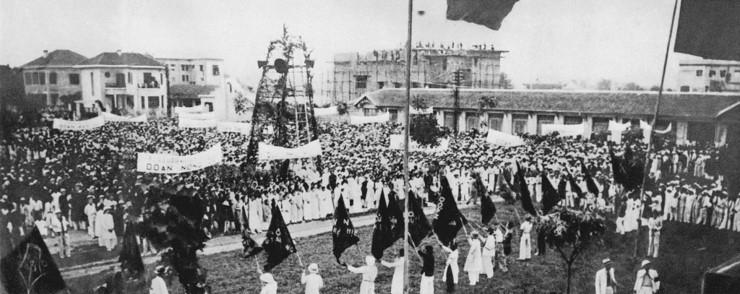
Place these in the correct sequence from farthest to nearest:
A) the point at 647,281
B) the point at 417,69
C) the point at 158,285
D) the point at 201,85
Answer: the point at 417,69 < the point at 201,85 < the point at 647,281 < the point at 158,285

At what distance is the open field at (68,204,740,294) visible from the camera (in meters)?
6.79

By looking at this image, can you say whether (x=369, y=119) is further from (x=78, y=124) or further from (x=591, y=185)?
(x=78, y=124)

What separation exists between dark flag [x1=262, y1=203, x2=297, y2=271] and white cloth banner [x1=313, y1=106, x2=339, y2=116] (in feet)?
5.35

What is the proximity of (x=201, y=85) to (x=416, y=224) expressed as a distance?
10.3 feet

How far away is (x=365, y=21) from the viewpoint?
692cm

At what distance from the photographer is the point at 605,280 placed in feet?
22.0

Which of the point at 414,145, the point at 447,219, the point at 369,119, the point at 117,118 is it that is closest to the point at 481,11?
the point at 414,145

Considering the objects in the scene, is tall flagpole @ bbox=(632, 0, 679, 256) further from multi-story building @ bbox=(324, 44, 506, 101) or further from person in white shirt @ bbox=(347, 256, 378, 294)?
person in white shirt @ bbox=(347, 256, 378, 294)

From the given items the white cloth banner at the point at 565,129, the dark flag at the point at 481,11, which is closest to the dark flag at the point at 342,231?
the dark flag at the point at 481,11

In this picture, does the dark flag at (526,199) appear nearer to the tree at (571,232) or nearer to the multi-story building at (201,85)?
the tree at (571,232)

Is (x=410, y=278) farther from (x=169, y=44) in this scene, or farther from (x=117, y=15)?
(x=117, y=15)

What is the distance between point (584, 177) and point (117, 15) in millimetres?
6219

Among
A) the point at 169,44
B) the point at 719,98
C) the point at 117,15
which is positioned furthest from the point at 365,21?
the point at 719,98

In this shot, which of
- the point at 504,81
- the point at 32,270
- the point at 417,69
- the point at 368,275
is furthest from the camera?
the point at 504,81
